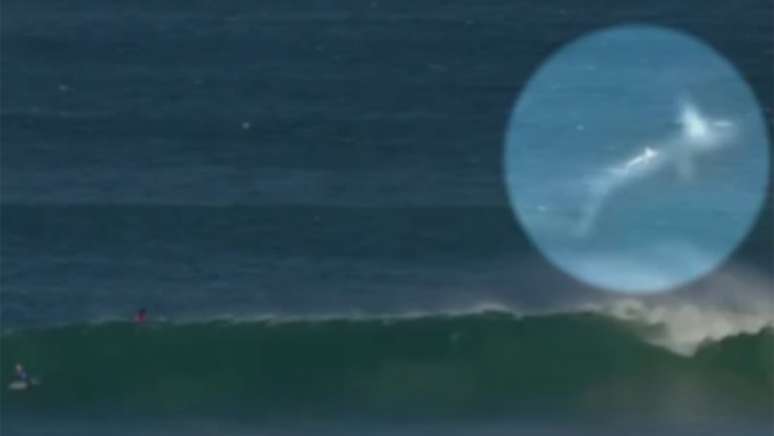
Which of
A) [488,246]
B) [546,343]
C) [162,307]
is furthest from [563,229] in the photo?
[162,307]

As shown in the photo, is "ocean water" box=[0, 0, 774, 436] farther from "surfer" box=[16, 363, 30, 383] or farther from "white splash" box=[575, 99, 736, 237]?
"white splash" box=[575, 99, 736, 237]

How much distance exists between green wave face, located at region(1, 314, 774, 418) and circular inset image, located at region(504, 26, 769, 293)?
6.48ft

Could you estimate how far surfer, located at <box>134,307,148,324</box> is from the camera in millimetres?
30078

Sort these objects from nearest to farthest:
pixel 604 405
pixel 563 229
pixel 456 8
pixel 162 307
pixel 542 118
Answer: pixel 604 405
pixel 162 307
pixel 563 229
pixel 542 118
pixel 456 8

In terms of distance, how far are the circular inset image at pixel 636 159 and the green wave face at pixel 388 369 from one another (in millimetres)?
1975

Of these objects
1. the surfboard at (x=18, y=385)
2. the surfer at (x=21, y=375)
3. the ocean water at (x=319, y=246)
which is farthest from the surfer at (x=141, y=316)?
the surfboard at (x=18, y=385)

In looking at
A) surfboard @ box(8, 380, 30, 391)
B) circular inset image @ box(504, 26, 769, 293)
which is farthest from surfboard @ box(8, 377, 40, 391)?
circular inset image @ box(504, 26, 769, 293)

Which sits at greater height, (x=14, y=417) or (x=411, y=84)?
(x=411, y=84)

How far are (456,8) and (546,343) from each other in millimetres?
12140

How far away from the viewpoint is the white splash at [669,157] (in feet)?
109

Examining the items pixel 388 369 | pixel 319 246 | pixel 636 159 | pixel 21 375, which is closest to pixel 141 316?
pixel 21 375

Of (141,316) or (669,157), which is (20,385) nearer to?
(141,316)

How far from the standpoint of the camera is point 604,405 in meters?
28.0

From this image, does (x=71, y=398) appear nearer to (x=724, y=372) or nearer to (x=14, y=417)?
(x=14, y=417)
